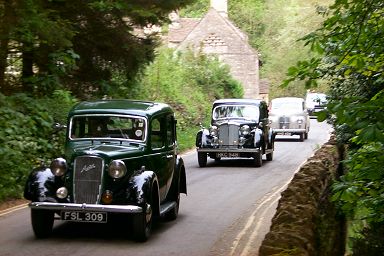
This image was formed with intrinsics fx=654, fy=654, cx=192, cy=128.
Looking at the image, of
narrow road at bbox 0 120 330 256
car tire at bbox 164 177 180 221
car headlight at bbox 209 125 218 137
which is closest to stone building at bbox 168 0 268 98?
car headlight at bbox 209 125 218 137

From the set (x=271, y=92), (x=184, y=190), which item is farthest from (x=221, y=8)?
(x=184, y=190)

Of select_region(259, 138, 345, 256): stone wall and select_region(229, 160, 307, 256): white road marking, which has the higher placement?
select_region(259, 138, 345, 256): stone wall

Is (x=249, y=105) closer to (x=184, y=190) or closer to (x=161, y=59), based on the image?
(x=184, y=190)

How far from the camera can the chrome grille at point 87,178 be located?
9320mm

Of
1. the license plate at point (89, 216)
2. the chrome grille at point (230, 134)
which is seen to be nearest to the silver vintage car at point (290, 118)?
the chrome grille at point (230, 134)

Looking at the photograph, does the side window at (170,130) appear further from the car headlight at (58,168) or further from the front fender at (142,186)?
the car headlight at (58,168)

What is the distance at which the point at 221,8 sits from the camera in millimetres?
67938

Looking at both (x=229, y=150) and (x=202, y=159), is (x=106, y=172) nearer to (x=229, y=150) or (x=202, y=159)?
(x=229, y=150)

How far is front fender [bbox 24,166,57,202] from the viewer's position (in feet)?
30.8

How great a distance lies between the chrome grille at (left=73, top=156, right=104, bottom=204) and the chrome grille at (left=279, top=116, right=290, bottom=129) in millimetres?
26742

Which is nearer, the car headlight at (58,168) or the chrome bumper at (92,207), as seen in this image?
the chrome bumper at (92,207)

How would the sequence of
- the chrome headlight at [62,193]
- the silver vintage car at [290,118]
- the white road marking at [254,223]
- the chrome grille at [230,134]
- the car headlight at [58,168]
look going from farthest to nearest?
the silver vintage car at [290,118], the chrome grille at [230,134], the white road marking at [254,223], the car headlight at [58,168], the chrome headlight at [62,193]

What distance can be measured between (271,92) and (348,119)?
2575 inches

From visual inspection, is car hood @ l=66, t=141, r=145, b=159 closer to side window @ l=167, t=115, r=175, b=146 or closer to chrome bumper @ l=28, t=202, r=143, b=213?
chrome bumper @ l=28, t=202, r=143, b=213
